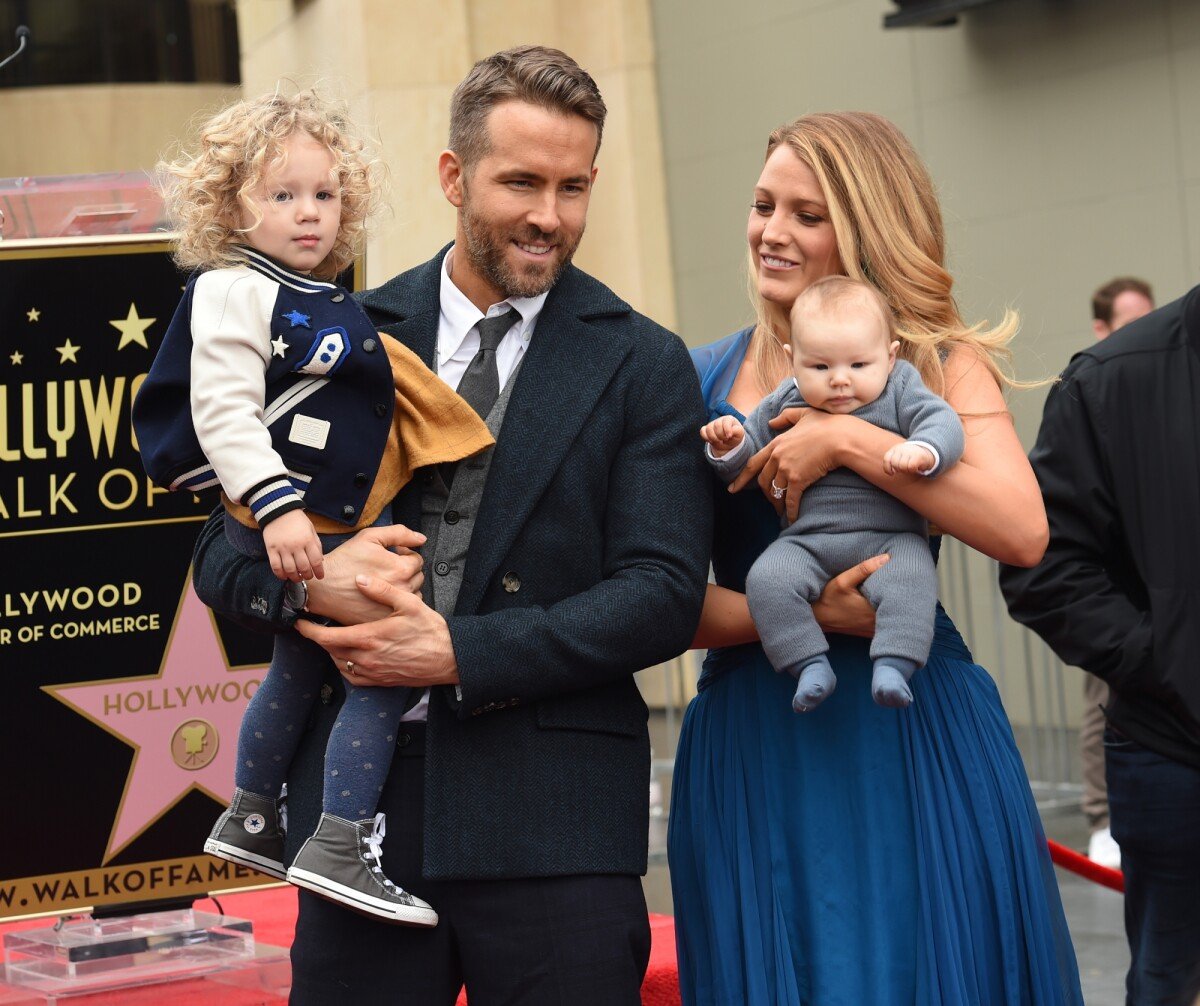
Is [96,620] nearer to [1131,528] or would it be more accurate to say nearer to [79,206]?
[79,206]

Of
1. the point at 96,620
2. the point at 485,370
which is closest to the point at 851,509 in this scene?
the point at 485,370

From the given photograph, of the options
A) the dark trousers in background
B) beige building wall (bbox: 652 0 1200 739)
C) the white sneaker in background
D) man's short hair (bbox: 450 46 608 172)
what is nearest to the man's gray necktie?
man's short hair (bbox: 450 46 608 172)

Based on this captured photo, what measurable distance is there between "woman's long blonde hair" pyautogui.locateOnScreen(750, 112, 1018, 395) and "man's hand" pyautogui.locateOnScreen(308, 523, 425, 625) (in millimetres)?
1051

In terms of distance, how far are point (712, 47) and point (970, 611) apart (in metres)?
5.27

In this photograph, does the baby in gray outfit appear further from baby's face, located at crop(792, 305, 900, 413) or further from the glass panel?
the glass panel

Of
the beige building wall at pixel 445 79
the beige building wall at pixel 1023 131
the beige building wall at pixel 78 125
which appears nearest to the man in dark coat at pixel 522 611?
the beige building wall at pixel 1023 131

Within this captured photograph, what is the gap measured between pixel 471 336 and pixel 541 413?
0.23 meters

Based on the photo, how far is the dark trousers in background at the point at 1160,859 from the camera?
13.4 ft

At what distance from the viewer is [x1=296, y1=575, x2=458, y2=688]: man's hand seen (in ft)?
9.65

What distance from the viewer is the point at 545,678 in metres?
2.97

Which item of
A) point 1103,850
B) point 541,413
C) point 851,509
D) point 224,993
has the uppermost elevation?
point 541,413

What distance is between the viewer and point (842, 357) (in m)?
3.29

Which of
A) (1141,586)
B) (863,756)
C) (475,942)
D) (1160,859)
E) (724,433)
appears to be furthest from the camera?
(1141,586)

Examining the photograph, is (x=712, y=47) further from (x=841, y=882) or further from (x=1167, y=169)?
(x=841, y=882)
